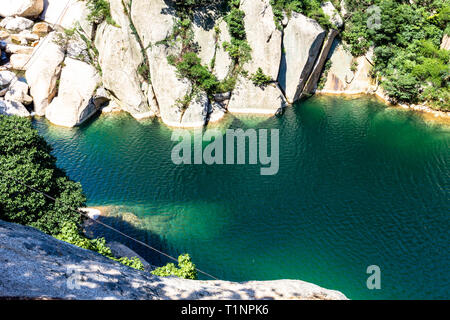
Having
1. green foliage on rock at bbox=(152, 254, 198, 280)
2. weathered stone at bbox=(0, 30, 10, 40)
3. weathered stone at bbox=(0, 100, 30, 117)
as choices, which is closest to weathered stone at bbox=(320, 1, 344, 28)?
green foliage on rock at bbox=(152, 254, 198, 280)

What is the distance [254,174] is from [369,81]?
2614cm

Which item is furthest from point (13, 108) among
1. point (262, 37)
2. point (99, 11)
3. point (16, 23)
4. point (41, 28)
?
point (262, 37)

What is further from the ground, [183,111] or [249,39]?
[249,39]

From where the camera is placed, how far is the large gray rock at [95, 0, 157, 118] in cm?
3725

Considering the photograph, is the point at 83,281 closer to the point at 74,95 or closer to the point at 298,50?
the point at 74,95

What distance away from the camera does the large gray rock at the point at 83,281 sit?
7668mm

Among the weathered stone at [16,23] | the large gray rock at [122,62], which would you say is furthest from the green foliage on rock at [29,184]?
the weathered stone at [16,23]

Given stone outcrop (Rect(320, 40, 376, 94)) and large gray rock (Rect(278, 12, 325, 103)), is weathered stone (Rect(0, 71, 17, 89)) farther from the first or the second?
stone outcrop (Rect(320, 40, 376, 94))

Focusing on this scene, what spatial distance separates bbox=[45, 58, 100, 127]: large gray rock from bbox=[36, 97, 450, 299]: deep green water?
142cm

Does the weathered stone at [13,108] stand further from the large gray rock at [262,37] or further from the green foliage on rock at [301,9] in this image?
the green foliage on rock at [301,9]

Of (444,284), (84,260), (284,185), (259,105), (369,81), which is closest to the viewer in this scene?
(84,260)

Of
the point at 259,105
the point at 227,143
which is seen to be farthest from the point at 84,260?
the point at 259,105
